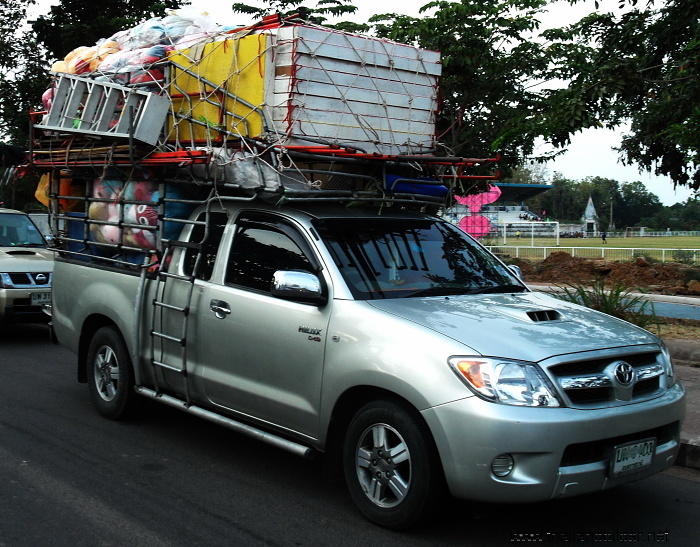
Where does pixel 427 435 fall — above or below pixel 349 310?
below

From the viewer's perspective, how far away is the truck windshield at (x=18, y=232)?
459 inches

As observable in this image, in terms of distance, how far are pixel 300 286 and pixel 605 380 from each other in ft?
5.87

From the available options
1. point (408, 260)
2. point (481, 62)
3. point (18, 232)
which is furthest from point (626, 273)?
point (408, 260)

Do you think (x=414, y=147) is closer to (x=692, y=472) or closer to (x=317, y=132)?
(x=317, y=132)

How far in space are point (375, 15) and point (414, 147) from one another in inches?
494

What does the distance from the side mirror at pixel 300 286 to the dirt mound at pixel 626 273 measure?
14.4 meters

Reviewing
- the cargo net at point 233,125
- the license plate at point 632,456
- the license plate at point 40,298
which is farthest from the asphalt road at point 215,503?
the license plate at point 40,298

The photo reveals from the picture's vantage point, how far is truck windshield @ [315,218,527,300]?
493 centimetres

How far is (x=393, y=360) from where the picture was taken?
13.9 ft

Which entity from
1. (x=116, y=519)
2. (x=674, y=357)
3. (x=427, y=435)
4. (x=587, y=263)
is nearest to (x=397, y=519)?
(x=427, y=435)

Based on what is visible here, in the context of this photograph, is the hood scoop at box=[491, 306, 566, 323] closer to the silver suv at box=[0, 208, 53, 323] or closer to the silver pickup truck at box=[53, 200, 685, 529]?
the silver pickup truck at box=[53, 200, 685, 529]

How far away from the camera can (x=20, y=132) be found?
24.3 meters

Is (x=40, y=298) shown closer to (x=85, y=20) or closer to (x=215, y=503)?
(x=215, y=503)

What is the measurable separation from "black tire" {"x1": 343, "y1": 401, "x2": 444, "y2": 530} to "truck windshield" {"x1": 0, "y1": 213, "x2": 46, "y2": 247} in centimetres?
870
